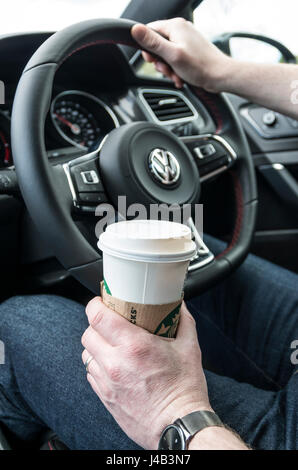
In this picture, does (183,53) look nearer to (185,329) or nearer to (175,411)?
(185,329)

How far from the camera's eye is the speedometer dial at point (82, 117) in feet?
3.58

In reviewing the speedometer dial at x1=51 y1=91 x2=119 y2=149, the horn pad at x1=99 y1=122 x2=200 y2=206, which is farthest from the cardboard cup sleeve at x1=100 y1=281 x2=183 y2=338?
the speedometer dial at x1=51 y1=91 x2=119 y2=149

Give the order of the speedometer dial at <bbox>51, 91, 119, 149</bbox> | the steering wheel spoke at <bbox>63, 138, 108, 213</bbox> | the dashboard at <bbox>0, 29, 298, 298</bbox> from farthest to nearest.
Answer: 1. the speedometer dial at <bbox>51, 91, 119, 149</bbox>
2. the dashboard at <bbox>0, 29, 298, 298</bbox>
3. the steering wheel spoke at <bbox>63, 138, 108, 213</bbox>

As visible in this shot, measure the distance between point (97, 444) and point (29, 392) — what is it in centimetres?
16

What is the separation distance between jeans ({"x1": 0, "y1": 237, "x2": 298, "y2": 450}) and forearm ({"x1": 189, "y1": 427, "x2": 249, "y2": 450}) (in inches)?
4.9

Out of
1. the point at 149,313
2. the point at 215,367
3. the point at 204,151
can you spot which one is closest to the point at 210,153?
the point at 204,151

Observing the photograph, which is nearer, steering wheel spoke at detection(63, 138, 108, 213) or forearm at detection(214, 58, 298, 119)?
steering wheel spoke at detection(63, 138, 108, 213)

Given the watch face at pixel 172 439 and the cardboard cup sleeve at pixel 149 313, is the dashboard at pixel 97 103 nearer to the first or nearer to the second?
the cardboard cup sleeve at pixel 149 313

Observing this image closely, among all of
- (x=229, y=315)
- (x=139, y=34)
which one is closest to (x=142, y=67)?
(x=139, y=34)

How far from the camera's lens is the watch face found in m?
0.51

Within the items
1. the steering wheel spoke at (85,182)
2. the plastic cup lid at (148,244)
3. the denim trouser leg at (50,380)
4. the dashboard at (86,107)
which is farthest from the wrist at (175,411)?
the dashboard at (86,107)

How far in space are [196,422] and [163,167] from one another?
510 millimetres

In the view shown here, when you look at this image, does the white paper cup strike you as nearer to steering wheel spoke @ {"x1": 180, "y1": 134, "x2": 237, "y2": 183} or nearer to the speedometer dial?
steering wheel spoke @ {"x1": 180, "y1": 134, "x2": 237, "y2": 183}

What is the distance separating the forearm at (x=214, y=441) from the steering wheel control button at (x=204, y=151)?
26.5 inches
